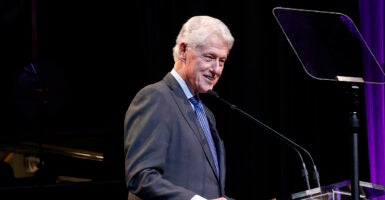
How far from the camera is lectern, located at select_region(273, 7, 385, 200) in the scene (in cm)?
203

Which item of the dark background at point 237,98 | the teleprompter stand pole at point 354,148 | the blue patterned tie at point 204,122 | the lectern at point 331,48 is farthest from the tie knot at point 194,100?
the dark background at point 237,98

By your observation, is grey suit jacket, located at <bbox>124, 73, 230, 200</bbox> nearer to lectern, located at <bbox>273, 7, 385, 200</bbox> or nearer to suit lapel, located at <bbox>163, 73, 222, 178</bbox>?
suit lapel, located at <bbox>163, 73, 222, 178</bbox>

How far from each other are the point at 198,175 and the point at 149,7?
1.98 m

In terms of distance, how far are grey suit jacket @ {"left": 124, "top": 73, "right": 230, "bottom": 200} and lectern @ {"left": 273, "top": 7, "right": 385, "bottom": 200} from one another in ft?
1.46

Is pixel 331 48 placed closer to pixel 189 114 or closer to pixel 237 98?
pixel 189 114

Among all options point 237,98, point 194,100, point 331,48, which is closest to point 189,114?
point 194,100

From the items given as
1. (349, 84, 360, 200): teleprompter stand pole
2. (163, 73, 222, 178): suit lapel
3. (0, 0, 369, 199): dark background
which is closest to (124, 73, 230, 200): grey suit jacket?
(163, 73, 222, 178): suit lapel

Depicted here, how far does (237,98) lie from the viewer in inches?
155

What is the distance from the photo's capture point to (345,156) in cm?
383

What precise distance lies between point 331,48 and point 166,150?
2.05 ft

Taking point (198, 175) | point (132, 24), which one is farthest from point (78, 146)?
point (198, 175)

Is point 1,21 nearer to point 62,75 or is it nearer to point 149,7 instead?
point 62,75

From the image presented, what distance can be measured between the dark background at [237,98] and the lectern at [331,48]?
1771mm

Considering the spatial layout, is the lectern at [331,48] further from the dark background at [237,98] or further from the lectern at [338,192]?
the dark background at [237,98]
